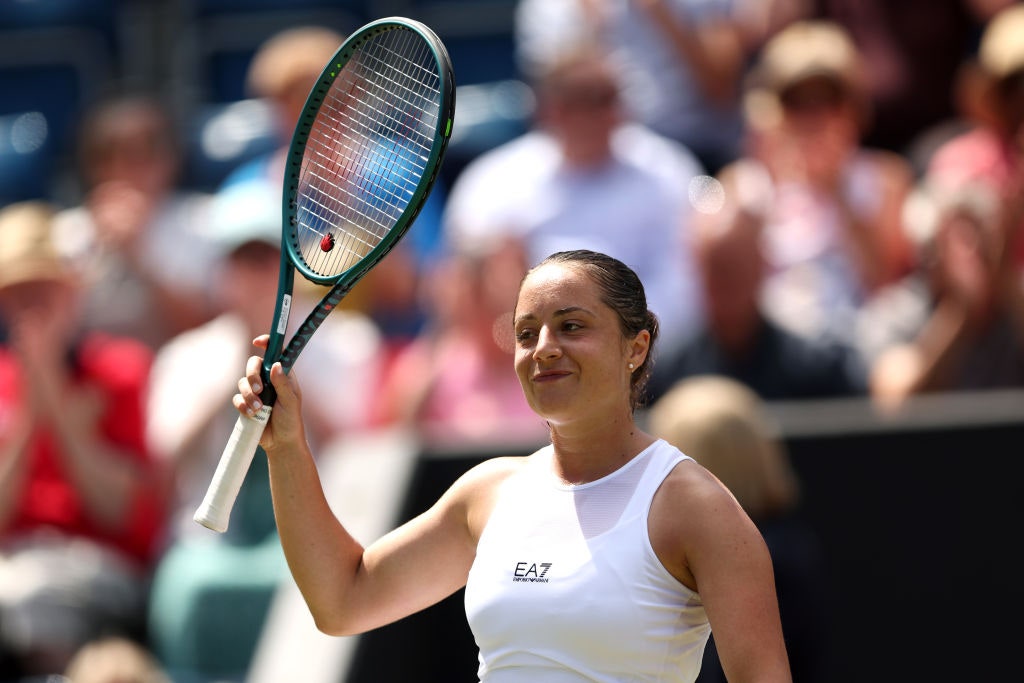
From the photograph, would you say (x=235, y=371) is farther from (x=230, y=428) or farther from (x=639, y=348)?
(x=639, y=348)

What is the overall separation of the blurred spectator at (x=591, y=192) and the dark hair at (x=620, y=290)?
3.45 metres

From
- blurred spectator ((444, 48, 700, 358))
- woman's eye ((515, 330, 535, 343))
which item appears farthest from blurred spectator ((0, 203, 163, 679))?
woman's eye ((515, 330, 535, 343))

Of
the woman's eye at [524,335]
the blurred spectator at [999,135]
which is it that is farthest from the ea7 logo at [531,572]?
the blurred spectator at [999,135]

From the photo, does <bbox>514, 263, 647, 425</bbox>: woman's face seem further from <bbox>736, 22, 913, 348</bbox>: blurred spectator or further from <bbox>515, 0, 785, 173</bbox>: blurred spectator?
<bbox>515, 0, 785, 173</bbox>: blurred spectator

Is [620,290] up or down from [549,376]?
up

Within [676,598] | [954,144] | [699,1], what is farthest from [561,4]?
[676,598]

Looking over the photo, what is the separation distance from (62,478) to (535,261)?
1.93 meters

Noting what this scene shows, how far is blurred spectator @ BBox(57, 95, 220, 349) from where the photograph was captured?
6824 millimetres

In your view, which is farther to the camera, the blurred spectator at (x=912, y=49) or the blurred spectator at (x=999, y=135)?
the blurred spectator at (x=912, y=49)

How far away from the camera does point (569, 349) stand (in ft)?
8.30

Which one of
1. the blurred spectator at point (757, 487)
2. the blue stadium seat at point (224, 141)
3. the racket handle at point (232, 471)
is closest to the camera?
the racket handle at point (232, 471)

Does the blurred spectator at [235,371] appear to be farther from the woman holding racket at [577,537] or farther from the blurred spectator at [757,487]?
the woman holding racket at [577,537]

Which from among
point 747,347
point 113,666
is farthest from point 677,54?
point 113,666

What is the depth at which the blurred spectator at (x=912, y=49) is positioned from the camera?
6.96 meters
